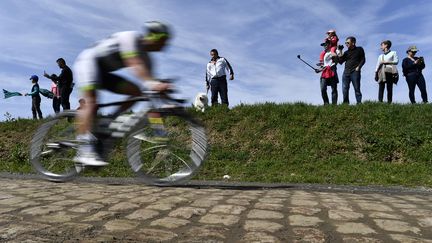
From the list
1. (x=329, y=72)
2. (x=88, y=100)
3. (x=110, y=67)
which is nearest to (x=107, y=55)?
(x=110, y=67)

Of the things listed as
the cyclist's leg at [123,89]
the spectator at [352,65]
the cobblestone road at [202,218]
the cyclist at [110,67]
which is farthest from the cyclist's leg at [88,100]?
the spectator at [352,65]

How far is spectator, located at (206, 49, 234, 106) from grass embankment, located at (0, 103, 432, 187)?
1.95ft

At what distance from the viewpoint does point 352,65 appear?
12.9 metres

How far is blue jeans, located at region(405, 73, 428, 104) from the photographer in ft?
43.0

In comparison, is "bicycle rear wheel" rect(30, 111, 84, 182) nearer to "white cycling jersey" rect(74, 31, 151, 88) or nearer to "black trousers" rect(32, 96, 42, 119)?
"white cycling jersey" rect(74, 31, 151, 88)

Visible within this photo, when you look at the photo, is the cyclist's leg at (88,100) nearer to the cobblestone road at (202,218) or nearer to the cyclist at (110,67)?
the cyclist at (110,67)

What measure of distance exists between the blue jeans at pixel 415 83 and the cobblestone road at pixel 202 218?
843 centimetres

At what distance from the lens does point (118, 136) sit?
5570 mm

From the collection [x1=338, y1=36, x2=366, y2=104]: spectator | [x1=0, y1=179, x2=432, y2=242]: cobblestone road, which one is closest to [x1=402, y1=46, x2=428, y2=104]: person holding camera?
[x1=338, y1=36, x2=366, y2=104]: spectator

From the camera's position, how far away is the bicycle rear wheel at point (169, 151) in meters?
5.60

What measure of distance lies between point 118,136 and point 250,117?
841cm

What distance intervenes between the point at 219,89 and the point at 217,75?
61 cm

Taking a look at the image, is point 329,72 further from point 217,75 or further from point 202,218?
point 202,218

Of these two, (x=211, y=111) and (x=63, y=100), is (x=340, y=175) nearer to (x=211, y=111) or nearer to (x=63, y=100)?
(x=211, y=111)
